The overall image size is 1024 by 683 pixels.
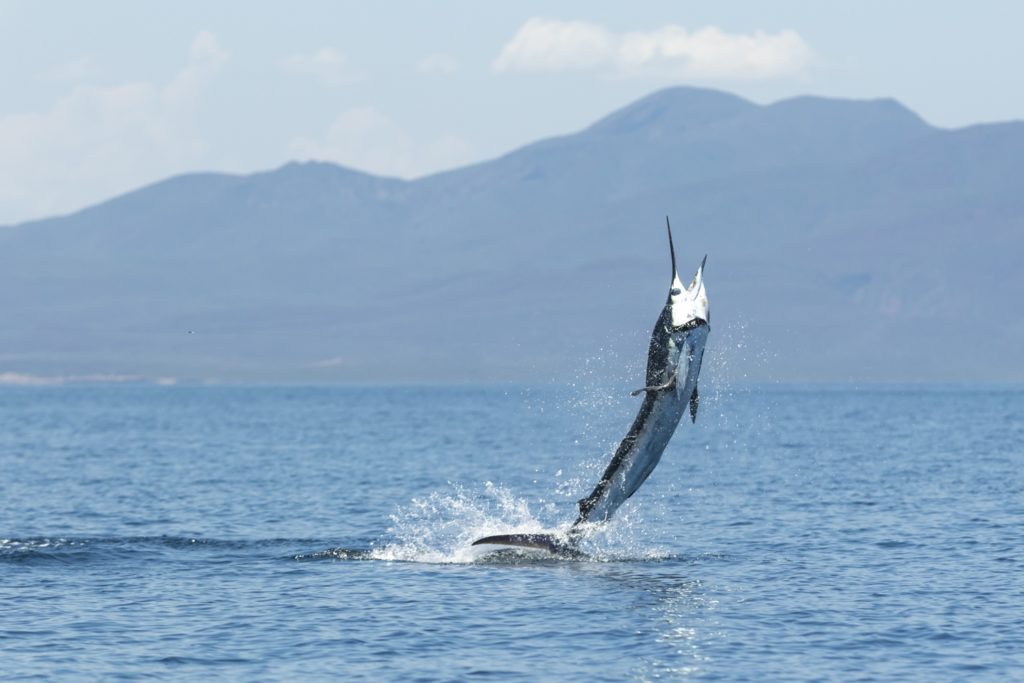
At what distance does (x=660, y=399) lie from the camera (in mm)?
32594

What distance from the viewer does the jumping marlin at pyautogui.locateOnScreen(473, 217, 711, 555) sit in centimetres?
2989

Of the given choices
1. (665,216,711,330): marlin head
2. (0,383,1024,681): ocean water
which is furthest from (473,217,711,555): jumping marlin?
(0,383,1024,681): ocean water

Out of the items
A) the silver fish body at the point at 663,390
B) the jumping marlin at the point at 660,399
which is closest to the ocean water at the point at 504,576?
the jumping marlin at the point at 660,399

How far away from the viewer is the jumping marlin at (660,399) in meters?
29.9

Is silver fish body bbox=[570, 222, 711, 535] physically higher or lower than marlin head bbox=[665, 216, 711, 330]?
lower

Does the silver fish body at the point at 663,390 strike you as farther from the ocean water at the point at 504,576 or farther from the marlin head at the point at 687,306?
the ocean water at the point at 504,576

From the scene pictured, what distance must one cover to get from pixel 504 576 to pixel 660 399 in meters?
7.63

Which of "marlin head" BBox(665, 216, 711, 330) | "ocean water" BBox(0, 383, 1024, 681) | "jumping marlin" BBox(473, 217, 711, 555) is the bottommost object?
"ocean water" BBox(0, 383, 1024, 681)

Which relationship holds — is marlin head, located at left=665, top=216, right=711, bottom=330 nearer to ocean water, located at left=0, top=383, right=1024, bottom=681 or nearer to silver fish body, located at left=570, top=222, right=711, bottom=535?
silver fish body, located at left=570, top=222, right=711, bottom=535

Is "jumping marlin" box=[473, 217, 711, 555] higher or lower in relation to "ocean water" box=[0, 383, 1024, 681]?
higher

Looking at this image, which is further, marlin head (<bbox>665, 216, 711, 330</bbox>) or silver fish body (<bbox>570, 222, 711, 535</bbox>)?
silver fish body (<bbox>570, 222, 711, 535</bbox>)

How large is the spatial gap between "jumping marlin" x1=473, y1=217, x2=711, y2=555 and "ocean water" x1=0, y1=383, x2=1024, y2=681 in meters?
1.88

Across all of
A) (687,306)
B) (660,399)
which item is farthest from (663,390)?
(687,306)

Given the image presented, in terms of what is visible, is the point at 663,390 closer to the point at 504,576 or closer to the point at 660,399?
the point at 660,399
